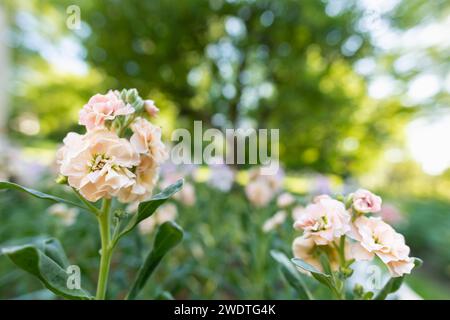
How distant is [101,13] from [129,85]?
1.83ft

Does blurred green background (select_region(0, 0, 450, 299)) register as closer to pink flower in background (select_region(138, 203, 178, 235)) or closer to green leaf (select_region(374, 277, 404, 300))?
pink flower in background (select_region(138, 203, 178, 235))

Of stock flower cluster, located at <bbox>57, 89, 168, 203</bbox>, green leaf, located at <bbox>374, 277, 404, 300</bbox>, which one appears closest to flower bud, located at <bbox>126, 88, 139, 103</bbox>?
stock flower cluster, located at <bbox>57, 89, 168, 203</bbox>

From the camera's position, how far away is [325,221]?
37 centimetres

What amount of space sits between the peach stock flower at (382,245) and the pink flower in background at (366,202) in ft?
0.06

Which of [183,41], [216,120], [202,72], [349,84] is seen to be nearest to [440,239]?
[349,84]

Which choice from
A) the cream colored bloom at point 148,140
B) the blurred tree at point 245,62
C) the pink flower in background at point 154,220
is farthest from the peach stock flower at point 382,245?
the blurred tree at point 245,62

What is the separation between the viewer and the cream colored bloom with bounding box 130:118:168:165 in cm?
37

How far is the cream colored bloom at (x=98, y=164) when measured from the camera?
34cm

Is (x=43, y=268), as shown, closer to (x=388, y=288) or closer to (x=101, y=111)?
(x=101, y=111)

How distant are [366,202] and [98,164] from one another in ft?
0.92

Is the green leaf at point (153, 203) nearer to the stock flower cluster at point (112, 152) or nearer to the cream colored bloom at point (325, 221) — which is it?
the stock flower cluster at point (112, 152)

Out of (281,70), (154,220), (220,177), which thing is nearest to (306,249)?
(154,220)

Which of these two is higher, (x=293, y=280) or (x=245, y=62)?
(x=245, y=62)

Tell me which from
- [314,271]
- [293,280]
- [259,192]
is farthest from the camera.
A: [259,192]
